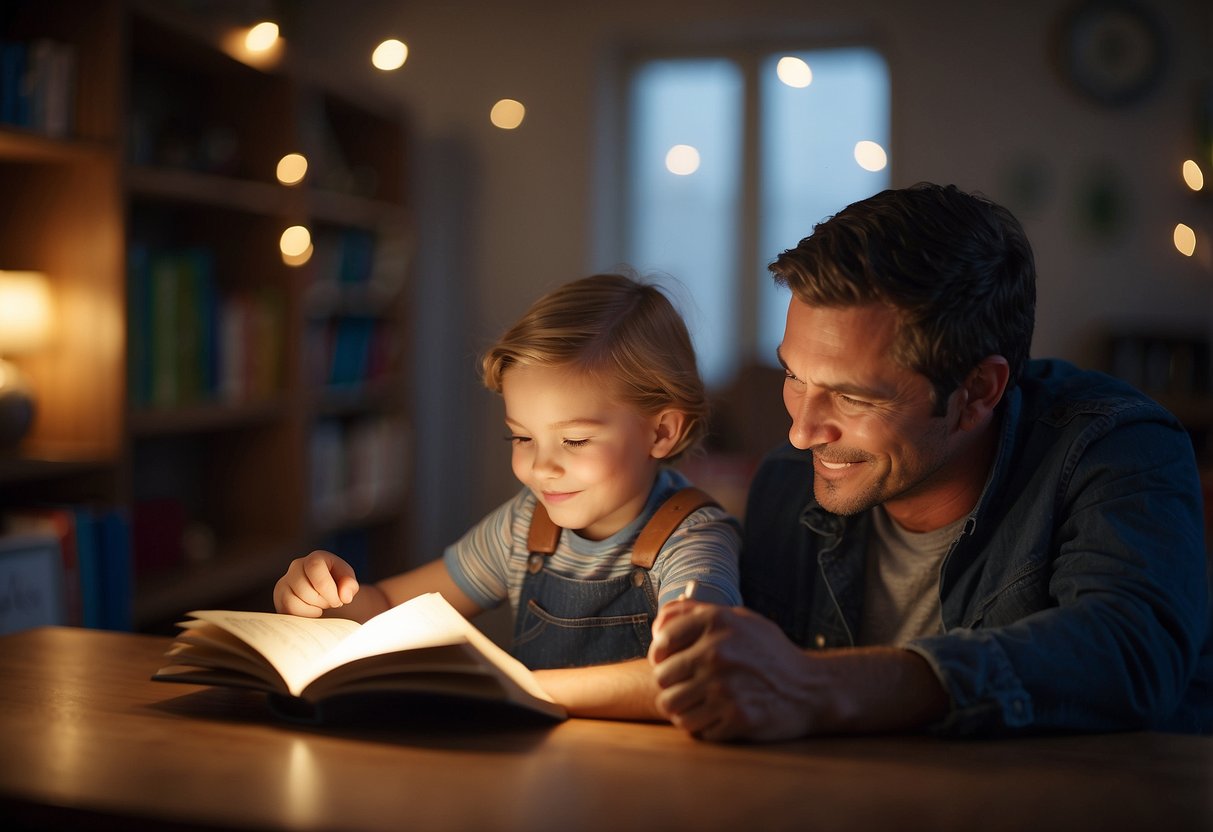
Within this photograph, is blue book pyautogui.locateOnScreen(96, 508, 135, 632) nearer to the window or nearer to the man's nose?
the man's nose

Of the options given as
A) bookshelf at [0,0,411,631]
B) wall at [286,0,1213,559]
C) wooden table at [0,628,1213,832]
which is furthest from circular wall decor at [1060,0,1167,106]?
wooden table at [0,628,1213,832]

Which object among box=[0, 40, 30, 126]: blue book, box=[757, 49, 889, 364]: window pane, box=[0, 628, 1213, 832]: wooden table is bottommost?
box=[0, 628, 1213, 832]: wooden table

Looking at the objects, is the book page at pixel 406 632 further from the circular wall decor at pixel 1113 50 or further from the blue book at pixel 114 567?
the circular wall decor at pixel 1113 50

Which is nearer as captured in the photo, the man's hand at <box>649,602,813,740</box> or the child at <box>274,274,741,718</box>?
the man's hand at <box>649,602,813,740</box>

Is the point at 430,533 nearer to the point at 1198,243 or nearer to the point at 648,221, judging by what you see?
the point at 648,221

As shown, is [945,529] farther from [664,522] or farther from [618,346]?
[618,346]

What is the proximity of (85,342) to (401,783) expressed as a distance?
204 centimetres

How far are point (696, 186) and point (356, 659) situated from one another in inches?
161

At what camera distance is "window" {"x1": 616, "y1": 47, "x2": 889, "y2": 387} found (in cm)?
456

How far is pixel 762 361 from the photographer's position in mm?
4395

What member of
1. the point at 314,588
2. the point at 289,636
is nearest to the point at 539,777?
the point at 289,636

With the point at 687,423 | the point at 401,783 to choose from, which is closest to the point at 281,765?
the point at 401,783

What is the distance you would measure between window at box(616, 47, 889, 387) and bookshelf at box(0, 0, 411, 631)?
1200 mm

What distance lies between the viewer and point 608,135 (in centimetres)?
466
